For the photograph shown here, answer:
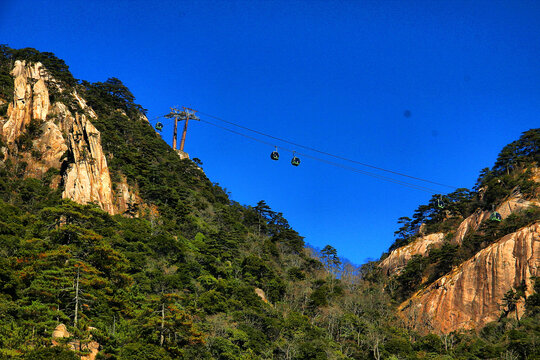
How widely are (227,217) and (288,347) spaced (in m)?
31.8

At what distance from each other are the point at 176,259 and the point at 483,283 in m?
37.9

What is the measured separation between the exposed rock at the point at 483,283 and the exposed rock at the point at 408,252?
10.5 metres

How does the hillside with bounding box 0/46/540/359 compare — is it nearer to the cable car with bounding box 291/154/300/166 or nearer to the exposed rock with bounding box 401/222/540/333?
the exposed rock with bounding box 401/222/540/333

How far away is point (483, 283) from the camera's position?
62.8 m

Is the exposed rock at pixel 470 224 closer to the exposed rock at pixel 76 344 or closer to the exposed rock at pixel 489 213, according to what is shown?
the exposed rock at pixel 489 213

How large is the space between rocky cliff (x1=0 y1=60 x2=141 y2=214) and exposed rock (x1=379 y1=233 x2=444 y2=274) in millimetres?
42469

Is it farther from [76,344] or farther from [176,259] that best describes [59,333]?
[176,259]

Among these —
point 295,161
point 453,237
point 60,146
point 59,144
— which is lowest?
point 295,161

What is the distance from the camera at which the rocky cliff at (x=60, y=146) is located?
173 ft

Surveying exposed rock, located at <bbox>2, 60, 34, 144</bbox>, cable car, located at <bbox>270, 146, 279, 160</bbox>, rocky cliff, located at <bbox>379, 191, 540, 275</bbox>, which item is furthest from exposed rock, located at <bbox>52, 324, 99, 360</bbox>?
rocky cliff, located at <bbox>379, 191, 540, 275</bbox>

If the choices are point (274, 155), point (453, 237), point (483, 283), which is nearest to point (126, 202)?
point (274, 155)

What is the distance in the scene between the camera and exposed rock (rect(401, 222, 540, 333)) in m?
60.4

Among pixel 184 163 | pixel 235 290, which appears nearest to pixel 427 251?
pixel 235 290

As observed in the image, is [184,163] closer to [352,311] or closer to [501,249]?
[352,311]
